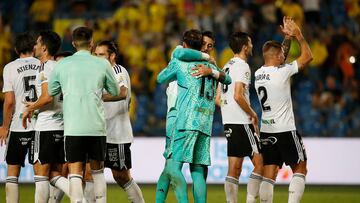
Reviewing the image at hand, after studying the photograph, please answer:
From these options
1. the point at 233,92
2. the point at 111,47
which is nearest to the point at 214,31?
the point at 233,92

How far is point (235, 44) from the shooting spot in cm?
1255

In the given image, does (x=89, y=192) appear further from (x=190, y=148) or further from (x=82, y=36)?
(x=82, y=36)

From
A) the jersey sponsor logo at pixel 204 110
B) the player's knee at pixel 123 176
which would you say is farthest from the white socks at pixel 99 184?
the jersey sponsor logo at pixel 204 110

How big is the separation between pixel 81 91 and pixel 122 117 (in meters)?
1.89

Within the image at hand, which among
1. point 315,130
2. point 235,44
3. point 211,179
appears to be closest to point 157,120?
point 211,179

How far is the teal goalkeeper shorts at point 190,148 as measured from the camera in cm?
1066

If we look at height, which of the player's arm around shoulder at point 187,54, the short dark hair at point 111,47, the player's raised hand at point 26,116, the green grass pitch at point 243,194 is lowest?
→ the green grass pitch at point 243,194

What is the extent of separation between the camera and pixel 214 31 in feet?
72.7

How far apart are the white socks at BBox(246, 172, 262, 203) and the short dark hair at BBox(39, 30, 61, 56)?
10.5 ft

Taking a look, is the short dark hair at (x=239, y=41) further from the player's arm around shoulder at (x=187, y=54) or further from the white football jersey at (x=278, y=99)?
the player's arm around shoulder at (x=187, y=54)

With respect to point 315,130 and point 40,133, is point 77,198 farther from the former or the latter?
point 315,130

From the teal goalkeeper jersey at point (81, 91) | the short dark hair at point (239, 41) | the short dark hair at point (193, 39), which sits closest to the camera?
the teal goalkeeper jersey at point (81, 91)

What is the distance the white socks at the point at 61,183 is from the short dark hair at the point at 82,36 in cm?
181

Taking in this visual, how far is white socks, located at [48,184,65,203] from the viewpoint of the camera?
1197 centimetres
